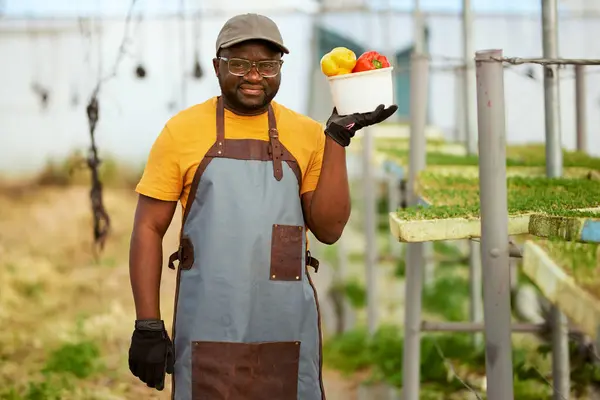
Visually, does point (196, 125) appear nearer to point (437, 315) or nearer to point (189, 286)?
point (189, 286)

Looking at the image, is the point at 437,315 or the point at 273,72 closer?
the point at 273,72

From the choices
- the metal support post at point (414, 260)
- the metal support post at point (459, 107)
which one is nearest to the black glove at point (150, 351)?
the metal support post at point (414, 260)

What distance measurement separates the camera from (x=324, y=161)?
8.43 feet

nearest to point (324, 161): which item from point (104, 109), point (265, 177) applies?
point (265, 177)

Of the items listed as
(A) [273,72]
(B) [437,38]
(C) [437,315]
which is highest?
(B) [437,38]

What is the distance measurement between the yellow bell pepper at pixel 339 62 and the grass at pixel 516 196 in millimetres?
450

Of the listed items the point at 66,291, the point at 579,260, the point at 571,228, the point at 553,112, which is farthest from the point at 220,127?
the point at 66,291

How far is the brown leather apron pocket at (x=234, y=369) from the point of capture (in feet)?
8.64

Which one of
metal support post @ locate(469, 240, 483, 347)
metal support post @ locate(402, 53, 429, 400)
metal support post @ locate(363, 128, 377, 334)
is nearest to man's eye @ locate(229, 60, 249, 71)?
metal support post @ locate(402, 53, 429, 400)

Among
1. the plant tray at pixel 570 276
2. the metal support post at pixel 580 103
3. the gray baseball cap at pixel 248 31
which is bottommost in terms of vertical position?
the plant tray at pixel 570 276

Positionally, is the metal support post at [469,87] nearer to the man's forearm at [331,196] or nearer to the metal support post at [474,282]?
the metal support post at [474,282]

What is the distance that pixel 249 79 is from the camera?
8.38 ft

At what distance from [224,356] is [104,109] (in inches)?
177

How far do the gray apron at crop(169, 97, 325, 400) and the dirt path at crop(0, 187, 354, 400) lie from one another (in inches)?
74.2
